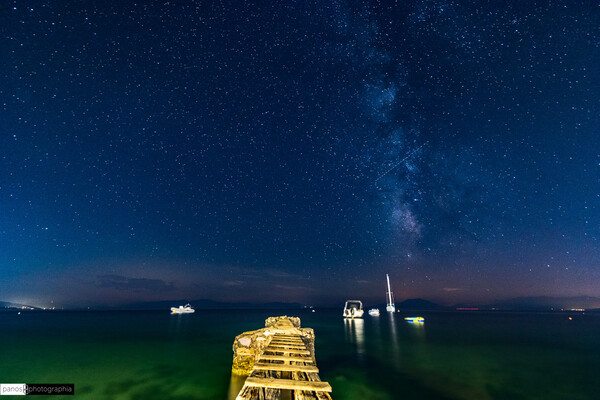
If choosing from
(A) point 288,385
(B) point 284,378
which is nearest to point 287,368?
(B) point 284,378

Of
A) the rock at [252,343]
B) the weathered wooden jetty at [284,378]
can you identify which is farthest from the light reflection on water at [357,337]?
the weathered wooden jetty at [284,378]

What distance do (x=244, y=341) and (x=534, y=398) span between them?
18414mm

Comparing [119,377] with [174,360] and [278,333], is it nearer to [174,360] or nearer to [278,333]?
[174,360]

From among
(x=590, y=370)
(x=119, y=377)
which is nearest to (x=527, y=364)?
(x=590, y=370)

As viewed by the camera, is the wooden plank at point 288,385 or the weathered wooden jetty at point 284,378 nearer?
the weathered wooden jetty at point 284,378

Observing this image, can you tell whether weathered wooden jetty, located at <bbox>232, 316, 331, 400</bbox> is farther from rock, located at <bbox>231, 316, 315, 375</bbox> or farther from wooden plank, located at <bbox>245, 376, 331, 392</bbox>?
rock, located at <bbox>231, 316, 315, 375</bbox>

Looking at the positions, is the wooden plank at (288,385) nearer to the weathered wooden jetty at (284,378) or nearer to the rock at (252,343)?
the weathered wooden jetty at (284,378)

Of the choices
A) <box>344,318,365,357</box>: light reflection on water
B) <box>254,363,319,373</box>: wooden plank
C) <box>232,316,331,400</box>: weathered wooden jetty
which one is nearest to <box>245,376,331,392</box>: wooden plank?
<box>232,316,331,400</box>: weathered wooden jetty

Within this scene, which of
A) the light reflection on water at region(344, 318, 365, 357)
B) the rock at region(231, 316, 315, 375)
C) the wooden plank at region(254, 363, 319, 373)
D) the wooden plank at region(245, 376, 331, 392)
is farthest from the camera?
the light reflection on water at region(344, 318, 365, 357)

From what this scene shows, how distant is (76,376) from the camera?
20031 millimetres

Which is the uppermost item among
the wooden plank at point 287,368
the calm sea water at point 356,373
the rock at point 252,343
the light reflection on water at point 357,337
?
the wooden plank at point 287,368

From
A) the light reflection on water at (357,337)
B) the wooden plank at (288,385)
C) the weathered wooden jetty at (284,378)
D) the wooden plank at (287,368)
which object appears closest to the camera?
the weathered wooden jetty at (284,378)

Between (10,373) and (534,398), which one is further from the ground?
(10,373)

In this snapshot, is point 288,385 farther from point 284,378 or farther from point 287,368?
point 287,368
